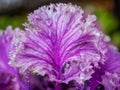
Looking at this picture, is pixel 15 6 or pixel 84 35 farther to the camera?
pixel 15 6

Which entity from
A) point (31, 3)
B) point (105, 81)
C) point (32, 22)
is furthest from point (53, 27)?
point (31, 3)

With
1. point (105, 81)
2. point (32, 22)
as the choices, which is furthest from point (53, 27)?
point (105, 81)

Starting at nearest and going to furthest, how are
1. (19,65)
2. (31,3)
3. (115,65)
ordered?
(19,65)
(115,65)
(31,3)

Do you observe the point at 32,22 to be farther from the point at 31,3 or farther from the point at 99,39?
the point at 31,3

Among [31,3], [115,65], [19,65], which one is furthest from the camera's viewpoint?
[31,3]

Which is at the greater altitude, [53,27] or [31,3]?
[31,3]

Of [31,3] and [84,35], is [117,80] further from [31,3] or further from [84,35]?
[31,3]

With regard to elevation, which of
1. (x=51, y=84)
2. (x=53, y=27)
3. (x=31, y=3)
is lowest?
(x=51, y=84)

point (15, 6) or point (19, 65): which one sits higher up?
point (15, 6)

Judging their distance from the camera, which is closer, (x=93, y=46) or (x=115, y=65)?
(x=93, y=46)
